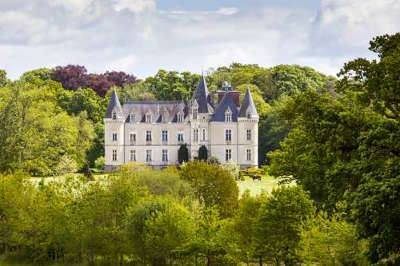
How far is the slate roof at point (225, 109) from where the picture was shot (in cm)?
6594

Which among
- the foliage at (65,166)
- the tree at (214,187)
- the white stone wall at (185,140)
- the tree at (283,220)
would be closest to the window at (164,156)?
the white stone wall at (185,140)

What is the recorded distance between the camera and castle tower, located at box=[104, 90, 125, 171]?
219 feet

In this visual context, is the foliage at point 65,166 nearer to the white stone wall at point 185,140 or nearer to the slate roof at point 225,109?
the white stone wall at point 185,140

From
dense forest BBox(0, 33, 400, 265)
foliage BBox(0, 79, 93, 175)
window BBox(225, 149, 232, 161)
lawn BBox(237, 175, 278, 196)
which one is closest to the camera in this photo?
dense forest BBox(0, 33, 400, 265)

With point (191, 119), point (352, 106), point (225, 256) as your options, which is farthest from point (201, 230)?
point (191, 119)

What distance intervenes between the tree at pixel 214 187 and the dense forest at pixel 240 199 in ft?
0.17

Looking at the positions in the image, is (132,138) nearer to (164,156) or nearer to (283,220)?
(164,156)

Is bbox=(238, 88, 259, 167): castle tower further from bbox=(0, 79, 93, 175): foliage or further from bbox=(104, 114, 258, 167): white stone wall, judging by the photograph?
bbox=(0, 79, 93, 175): foliage

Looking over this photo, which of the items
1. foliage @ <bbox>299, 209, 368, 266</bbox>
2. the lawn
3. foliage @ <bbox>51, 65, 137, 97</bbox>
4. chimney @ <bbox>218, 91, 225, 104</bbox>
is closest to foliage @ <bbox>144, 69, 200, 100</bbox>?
foliage @ <bbox>51, 65, 137, 97</bbox>

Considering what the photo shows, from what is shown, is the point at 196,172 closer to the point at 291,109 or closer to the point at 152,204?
the point at 152,204

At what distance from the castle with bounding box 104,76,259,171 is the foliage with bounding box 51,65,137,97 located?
2809cm

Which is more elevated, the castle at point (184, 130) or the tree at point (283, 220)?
the castle at point (184, 130)

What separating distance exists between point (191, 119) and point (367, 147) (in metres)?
49.5

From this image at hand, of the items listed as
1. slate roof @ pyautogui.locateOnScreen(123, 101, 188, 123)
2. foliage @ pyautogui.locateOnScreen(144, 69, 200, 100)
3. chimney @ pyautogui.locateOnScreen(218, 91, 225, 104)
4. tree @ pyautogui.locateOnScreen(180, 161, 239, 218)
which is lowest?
tree @ pyautogui.locateOnScreen(180, 161, 239, 218)
